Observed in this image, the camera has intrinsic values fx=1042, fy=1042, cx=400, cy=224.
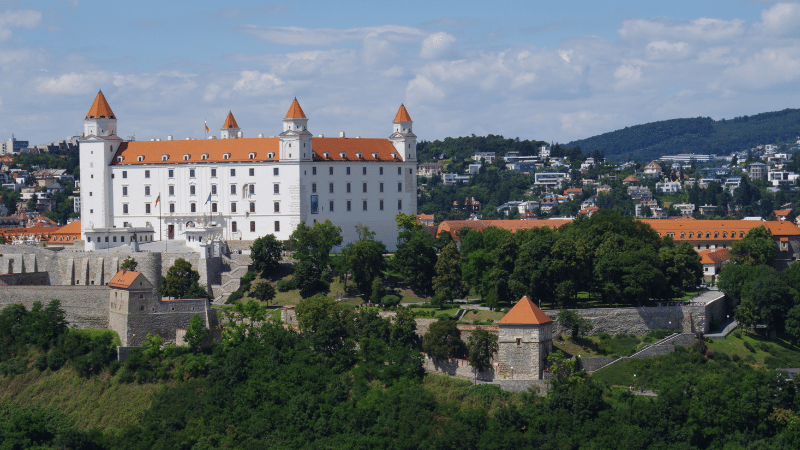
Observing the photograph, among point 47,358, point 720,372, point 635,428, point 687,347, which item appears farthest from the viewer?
point 47,358

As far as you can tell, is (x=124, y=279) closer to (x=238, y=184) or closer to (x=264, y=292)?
(x=264, y=292)

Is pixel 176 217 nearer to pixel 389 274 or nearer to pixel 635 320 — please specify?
pixel 389 274

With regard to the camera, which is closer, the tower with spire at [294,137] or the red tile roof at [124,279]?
the red tile roof at [124,279]

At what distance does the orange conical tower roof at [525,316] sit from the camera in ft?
175

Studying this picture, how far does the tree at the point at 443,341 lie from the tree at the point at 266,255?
17.4 m

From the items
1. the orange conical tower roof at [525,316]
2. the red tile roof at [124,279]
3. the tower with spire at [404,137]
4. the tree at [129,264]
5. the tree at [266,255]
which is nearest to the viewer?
the orange conical tower roof at [525,316]

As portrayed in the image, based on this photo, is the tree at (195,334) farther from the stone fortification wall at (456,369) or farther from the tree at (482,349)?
the tree at (482,349)

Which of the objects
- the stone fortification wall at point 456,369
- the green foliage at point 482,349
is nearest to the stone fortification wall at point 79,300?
the stone fortification wall at point 456,369

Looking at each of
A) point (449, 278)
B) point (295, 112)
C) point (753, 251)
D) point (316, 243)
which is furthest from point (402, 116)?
point (753, 251)

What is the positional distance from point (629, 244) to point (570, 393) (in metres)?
16.1

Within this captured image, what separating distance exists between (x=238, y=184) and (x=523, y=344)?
31435 mm

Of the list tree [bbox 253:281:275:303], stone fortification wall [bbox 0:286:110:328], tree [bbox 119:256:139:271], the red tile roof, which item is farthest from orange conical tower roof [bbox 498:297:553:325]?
tree [bbox 119:256:139:271]

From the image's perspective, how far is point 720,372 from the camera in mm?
53125

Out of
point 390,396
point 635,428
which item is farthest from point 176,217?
point 635,428
